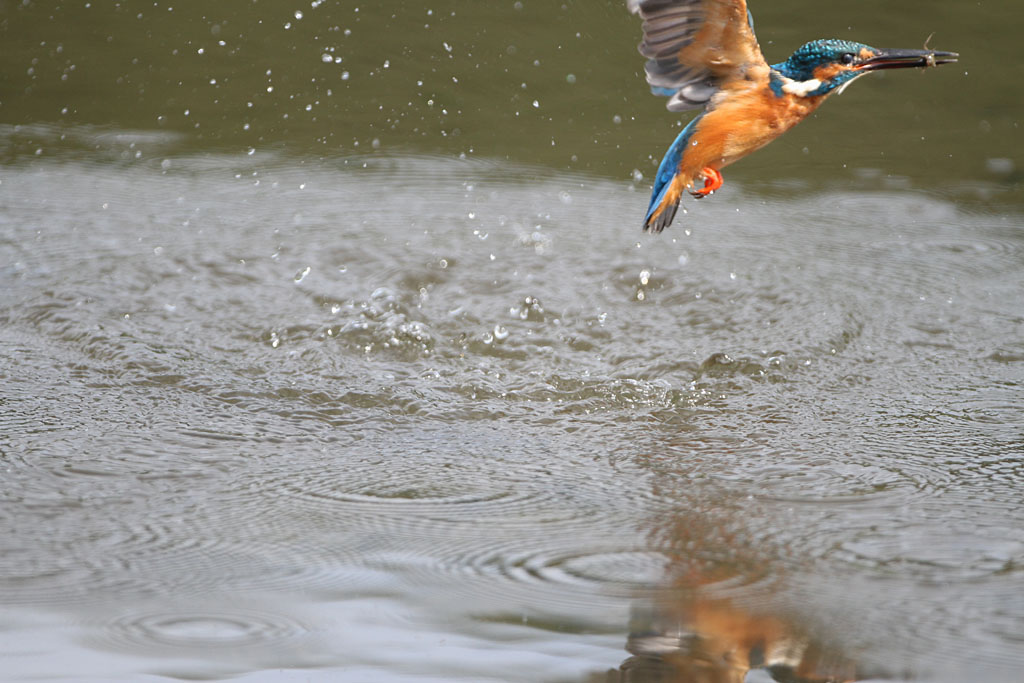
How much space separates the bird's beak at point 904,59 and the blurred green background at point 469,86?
216cm

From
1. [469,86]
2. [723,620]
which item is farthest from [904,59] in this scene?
[469,86]

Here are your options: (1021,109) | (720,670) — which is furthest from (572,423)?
(1021,109)

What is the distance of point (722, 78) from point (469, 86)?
3223mm

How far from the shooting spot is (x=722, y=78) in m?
2.44

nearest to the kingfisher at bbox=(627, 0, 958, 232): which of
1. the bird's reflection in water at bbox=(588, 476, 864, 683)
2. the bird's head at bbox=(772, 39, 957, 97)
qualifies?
the bird's head at bbox=(772, 39, 957, 97)

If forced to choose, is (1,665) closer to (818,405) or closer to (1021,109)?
(818,405)

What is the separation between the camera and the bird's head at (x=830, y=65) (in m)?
2.22

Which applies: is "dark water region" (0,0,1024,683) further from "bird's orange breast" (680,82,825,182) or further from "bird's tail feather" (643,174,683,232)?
"bird's orange breast" (680,82,825,182)

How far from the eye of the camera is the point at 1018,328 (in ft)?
10.2

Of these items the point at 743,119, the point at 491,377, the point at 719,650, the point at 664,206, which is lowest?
the point at 719,650

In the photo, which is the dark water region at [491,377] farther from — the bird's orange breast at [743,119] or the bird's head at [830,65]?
the bird's head at [830,65]

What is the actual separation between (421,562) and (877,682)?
27.5 inches

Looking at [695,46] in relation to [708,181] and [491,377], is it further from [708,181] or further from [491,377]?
[491,377]

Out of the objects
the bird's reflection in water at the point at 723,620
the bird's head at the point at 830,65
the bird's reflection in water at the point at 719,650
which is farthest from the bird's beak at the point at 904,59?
the bird's reflection in water at the point at 719,650
